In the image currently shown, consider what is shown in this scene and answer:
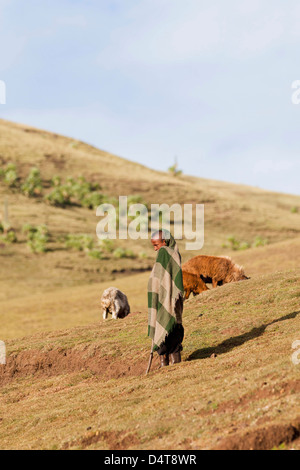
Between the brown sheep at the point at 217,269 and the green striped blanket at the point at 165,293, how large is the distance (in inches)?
325

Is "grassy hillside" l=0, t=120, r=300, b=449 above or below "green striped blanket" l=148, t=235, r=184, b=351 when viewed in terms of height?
below

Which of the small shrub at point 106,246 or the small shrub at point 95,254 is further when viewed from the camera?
the small shrub at point 106,246

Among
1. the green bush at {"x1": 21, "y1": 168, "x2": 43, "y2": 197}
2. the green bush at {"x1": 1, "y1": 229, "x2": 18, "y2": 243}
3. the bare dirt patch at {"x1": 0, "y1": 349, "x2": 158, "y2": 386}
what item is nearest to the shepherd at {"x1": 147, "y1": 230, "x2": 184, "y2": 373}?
the bare dirt patch at {"x1": 0, "y1": 349, "x2": 158, "y2": 386}

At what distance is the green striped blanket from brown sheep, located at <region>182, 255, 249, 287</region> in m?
8.24

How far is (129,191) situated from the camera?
94.9 meters

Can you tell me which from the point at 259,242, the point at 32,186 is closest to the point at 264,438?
the point at 259,242

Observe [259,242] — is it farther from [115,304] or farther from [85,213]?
[115,304]

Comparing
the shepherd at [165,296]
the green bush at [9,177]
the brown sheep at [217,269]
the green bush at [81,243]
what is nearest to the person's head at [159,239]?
the shepherd at [165,296]

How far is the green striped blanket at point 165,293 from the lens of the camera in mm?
12242

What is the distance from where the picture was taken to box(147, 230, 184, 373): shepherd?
1225 cm

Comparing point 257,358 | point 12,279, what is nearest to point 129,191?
point 12,279

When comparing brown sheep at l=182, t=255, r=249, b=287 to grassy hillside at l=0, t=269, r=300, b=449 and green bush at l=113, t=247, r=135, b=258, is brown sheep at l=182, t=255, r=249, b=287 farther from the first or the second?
green bush at l=113, t=247, r=135, b=258

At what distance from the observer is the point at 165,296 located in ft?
40.3

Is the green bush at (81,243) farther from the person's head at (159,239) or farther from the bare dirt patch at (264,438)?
the bare dirt patch at (264,438)
